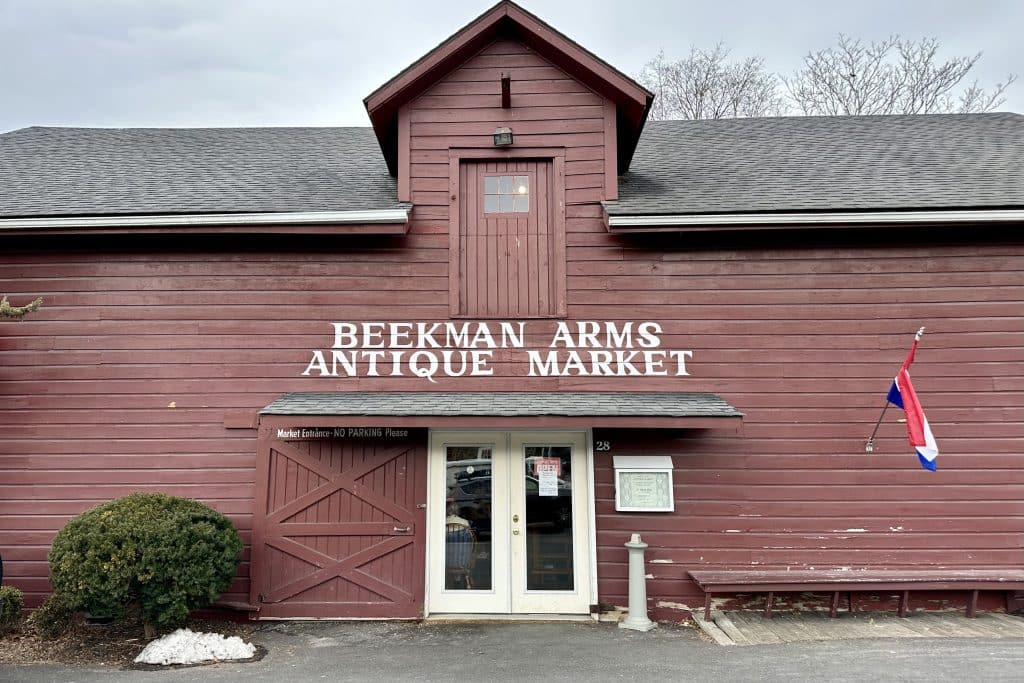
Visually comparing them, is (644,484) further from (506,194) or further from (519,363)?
(506,194)

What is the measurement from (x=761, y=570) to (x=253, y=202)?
7.33 meters

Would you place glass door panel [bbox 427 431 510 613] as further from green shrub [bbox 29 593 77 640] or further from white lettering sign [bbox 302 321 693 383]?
green shrub [bbox 29 593 77 640]

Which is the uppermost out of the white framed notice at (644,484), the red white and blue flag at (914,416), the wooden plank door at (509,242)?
the wooden plank door at (509,242)

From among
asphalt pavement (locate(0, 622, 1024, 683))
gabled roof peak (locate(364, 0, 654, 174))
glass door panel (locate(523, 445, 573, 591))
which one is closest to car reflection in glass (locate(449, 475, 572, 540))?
glass door panel (locate(523, 445, 573, 591))

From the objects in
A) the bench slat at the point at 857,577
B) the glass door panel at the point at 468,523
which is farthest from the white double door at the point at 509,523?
the bench slat at the point at 857,577

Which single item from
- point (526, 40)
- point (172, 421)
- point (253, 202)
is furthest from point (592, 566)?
point (526, 40)

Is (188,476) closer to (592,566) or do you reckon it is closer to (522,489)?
(522,489)

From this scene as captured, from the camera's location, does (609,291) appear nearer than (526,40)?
Yes

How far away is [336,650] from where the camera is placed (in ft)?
20.8

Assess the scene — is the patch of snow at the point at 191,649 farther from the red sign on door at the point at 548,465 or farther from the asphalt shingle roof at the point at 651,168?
the asphalt shingle roof at the point at 651,168

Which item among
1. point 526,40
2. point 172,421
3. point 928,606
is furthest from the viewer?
point 526,40

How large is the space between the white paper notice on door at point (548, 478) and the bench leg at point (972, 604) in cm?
454

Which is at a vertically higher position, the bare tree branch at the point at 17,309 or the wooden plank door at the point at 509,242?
the wooden plank door at the point at 509,242

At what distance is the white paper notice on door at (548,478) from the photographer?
758cm
